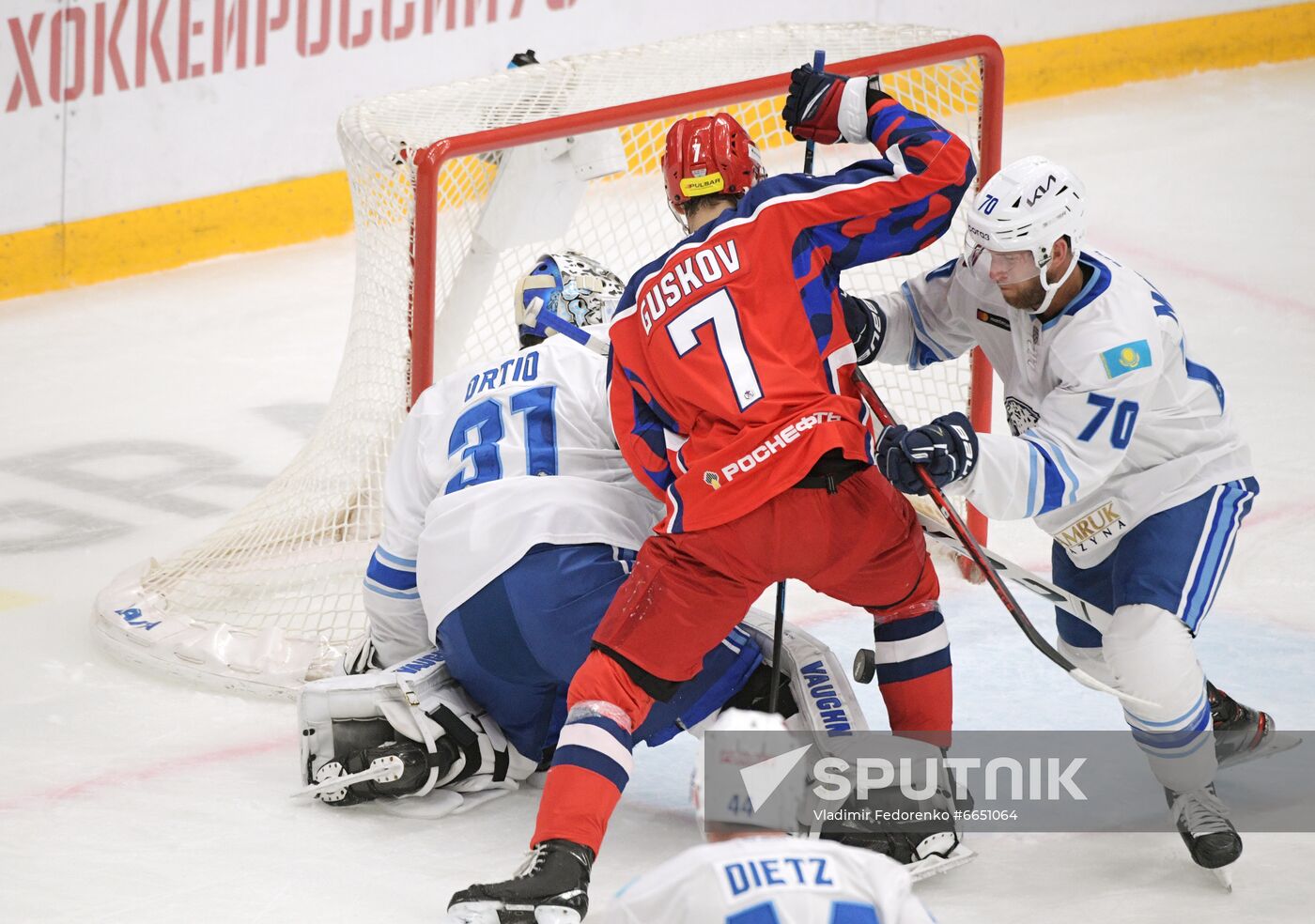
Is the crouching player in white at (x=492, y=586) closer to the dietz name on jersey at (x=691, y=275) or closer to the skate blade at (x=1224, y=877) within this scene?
the dietz name on jersey at (x=691, y=275)

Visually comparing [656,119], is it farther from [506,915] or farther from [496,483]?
[506,915]

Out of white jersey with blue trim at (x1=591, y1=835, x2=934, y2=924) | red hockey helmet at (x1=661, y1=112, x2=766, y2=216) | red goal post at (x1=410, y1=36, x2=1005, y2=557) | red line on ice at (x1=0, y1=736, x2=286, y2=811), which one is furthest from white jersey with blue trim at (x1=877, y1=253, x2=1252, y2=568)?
red line on ice at (x1=0, y1=736, x2=286, y2=811)

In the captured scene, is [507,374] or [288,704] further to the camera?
[288,704]

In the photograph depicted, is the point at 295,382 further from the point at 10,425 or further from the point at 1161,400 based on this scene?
the point at 1161,400

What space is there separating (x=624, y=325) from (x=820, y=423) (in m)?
0.37

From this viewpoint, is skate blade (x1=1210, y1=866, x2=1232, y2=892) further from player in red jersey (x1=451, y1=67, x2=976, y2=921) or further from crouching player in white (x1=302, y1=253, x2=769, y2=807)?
crouching player in white (x1=302, y1=253, x2=769, y2=807)

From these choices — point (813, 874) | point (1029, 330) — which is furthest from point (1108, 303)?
point (813, 874)

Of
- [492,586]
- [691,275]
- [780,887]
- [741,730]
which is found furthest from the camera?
[492,586]

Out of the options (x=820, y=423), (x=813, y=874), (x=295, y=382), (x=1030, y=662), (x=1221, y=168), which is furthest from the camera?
(x=1221, y=168)

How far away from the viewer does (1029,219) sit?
2797 millimetres

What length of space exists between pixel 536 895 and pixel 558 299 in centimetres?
124

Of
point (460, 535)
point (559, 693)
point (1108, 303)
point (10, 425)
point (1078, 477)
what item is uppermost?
point (1108, 303)

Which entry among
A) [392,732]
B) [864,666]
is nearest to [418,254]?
[392,732]

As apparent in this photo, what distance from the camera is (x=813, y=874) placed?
175 cm
